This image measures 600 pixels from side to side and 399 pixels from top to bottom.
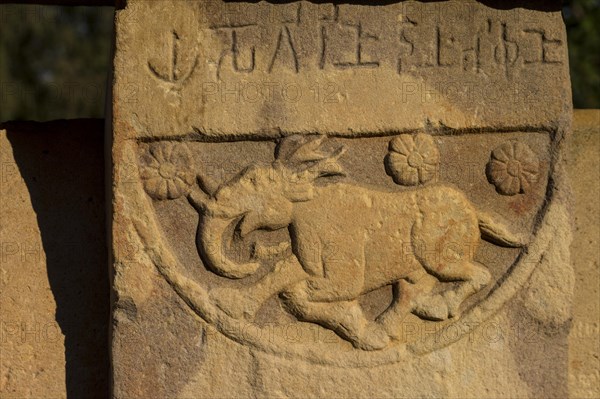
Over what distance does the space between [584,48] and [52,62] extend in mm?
5494

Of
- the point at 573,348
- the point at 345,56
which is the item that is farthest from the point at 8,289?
the point at 573,348

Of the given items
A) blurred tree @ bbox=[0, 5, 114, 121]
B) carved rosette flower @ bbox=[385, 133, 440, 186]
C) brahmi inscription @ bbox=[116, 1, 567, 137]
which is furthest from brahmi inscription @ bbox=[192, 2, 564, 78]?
blurred tree @ bbox=[0, 5, 114, 121]

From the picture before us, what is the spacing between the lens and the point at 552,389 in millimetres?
2826

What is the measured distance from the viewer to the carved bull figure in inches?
108

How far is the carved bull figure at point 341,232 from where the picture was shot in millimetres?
2744

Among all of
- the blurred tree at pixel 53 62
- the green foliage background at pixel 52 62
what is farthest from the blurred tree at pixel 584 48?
the blurred tree at pixel 53 62

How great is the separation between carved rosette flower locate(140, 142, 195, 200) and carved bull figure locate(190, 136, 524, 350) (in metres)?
0.06

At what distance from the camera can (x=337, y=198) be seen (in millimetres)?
2756

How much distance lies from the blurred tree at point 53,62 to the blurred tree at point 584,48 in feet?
14.8

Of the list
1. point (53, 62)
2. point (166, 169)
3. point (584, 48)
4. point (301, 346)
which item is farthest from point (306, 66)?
point (53, 62)

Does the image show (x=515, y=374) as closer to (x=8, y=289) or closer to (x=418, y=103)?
(x=418, y=103)

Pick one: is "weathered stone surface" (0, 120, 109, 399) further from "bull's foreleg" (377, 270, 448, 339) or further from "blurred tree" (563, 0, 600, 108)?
"blurred tree" (563, 0, 600, 108)

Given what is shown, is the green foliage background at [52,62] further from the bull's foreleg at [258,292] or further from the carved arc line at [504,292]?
the carved arc line at [504,292]

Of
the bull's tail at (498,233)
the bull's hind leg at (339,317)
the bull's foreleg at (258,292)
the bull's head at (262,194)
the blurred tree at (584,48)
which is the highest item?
the blurred tree at (584,48)
